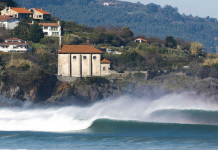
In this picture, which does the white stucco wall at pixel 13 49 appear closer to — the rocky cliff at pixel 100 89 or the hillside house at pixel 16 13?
the rocky cliff at pixel 100 89

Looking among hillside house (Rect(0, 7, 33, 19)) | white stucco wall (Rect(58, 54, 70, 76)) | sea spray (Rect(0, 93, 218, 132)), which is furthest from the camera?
hillside house (Rect(0, 7, 33, 19))

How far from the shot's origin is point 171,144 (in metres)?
37.2

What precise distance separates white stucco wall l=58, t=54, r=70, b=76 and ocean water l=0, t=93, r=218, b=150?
21014 millimetres

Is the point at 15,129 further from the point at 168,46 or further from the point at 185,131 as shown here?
the point at 168,46

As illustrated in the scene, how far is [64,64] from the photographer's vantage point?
74.4 m

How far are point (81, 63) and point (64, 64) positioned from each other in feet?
7.82

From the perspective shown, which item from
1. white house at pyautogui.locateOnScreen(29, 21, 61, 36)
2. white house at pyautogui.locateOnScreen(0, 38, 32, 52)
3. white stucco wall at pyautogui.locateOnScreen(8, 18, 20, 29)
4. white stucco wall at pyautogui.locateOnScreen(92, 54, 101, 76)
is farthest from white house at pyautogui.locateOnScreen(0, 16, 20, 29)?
white stucco wall at pyautogui.locateOnScreen(92, 54, 101, 76)

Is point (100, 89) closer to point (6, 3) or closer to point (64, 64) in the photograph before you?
point (64, 64)

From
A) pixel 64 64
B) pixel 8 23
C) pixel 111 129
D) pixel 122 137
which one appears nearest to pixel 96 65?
pixel 64 64

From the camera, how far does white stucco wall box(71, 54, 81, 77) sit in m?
74.4

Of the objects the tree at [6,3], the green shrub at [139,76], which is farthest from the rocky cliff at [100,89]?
the tree at [6,3]

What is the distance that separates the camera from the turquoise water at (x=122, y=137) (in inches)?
1446

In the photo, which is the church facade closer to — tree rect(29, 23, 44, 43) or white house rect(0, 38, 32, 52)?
white house rect(0, 38, 32, 52)

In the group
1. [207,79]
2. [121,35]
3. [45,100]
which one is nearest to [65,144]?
[45,100]
